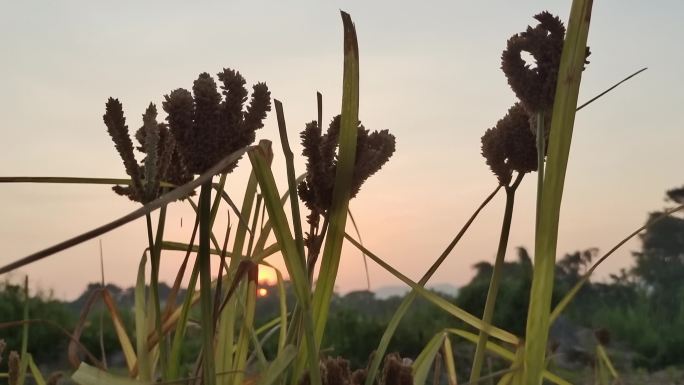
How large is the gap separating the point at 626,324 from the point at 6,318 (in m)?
4.59

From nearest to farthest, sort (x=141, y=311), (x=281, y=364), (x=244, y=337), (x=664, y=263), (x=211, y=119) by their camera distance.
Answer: (x=211, y=119) → (x=281, y=364) → (x=244, y=337) → (x=141, y=311) → (x=664, y=263)

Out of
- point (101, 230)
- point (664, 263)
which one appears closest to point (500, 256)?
point (101, 230)

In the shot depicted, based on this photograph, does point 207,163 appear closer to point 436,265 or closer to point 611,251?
point 436,265

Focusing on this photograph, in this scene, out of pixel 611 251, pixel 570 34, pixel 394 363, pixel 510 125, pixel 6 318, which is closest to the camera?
pixel 394 363

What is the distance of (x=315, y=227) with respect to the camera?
71 cm

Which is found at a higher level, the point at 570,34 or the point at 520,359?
the point at 570,34

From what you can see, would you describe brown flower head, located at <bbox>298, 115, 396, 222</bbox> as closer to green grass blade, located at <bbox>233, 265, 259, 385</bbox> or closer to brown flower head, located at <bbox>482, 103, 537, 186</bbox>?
brown flower head, located at <bbox>482, 103, 537, 186</bbox>

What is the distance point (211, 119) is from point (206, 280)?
0.13 metres

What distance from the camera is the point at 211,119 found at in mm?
611

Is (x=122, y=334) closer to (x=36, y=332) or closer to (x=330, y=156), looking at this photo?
(x=330, y=156)

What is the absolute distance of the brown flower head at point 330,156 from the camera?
0.65 m

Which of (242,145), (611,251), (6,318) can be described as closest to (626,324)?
(6,318)

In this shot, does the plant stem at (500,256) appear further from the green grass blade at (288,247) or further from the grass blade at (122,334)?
the grass blade at (122,334)

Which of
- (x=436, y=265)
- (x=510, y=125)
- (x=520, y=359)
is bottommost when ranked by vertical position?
(x=520, y=359)
